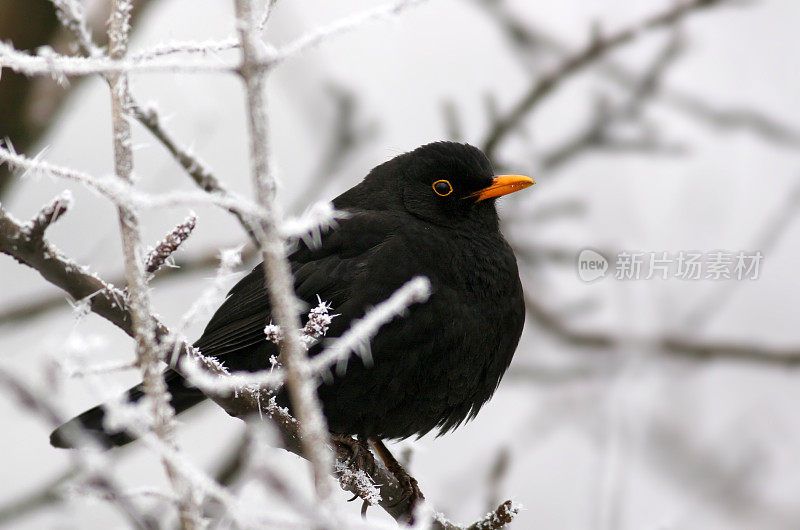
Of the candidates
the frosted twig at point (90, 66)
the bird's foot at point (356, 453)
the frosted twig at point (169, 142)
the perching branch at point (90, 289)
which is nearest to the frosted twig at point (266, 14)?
the frosted twig at point (90, 66)

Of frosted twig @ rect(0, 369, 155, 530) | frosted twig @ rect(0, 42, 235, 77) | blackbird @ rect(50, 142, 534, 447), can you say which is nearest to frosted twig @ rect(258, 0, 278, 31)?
frosted twig @ rect(0, 42, 235, 77)

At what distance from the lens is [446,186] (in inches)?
188

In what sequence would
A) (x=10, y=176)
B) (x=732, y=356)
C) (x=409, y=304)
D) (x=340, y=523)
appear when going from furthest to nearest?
(x=732, y=356) → (x=10, y=176) → (x=409, y=304) → (x=340, y=523)

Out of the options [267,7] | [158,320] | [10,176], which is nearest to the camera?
[267,7]

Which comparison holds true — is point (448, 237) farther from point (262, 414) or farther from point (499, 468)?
point (262, 414)

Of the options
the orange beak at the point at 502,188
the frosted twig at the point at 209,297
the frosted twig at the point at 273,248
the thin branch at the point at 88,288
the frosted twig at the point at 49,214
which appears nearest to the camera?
the frosted twig at the point at 273,248

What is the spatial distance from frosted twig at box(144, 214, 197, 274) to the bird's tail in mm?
2239

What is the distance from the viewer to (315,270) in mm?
4367

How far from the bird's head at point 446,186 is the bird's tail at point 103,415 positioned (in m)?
1.36

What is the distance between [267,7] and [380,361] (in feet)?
7.25

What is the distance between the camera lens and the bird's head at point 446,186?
4.71 metres

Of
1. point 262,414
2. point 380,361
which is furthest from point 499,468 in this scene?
point 262,414
